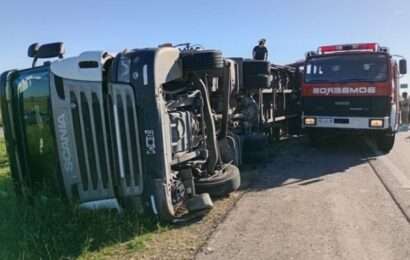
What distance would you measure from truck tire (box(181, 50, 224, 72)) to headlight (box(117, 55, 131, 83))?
775 mm

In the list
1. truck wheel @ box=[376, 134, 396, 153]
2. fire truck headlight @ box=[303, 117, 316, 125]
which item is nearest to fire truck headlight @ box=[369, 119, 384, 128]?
truck wheel @ box=[376, 134, 396, 153]

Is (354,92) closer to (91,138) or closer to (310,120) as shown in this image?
(310,120)

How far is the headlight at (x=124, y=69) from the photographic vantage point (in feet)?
14.0

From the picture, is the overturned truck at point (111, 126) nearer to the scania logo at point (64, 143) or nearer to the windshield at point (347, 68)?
the scania logo at point (64, 143)

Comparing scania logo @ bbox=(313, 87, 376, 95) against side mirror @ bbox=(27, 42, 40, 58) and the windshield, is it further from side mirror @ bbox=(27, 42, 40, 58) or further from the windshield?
side mirror @ bbox=(27, 42, 40, 58)

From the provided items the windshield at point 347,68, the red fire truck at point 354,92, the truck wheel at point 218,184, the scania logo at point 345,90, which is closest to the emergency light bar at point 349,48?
the red fire truck at point 354,92

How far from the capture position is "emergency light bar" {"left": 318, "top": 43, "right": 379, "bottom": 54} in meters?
9.76

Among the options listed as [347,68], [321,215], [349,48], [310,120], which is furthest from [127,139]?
[349,48]

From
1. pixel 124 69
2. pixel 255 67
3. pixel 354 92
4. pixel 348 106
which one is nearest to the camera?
pixel 124 69

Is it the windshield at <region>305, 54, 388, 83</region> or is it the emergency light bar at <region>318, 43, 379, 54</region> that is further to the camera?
the emergency light bar at <region>318, 43, 379, 54</region>

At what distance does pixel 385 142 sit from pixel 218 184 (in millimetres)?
5737

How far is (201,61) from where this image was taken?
15.8 feet

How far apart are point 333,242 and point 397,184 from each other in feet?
9.50

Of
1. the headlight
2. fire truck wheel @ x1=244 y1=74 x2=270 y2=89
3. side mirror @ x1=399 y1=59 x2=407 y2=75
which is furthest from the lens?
side mirror @ x1=399 y1=59 x2=407 y2=75
